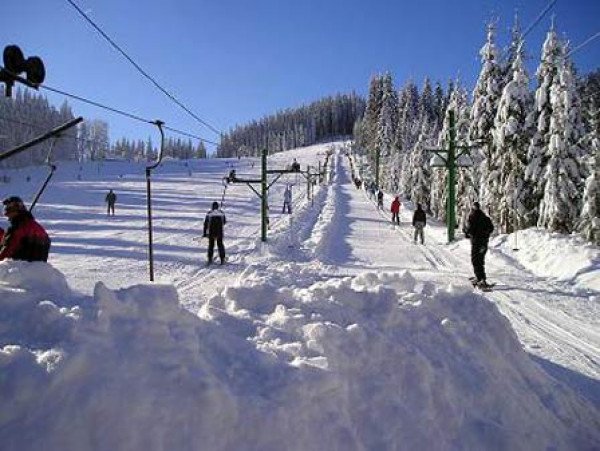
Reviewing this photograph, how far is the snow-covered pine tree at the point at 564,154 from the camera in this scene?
2578 cm

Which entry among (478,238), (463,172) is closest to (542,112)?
(463,172)

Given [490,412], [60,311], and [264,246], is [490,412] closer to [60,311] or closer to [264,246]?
[60,311]

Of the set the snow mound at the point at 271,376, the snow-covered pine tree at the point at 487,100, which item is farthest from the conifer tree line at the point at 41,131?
the snow mound at the point at 271,376

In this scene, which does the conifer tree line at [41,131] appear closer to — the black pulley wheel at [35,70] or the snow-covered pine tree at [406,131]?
the snow-covered pine tree at [406,131]

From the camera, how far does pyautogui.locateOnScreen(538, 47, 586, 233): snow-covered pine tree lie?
1015 inches

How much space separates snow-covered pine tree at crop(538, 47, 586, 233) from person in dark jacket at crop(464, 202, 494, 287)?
16146mm

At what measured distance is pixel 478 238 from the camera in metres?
A: 12.1

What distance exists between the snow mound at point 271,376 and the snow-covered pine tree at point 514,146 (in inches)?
983

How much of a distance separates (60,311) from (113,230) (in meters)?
21.4

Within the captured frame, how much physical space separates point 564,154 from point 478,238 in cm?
1722

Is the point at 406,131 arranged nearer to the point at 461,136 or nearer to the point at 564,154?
the point at 461,136

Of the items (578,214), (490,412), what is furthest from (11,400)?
(578,214)

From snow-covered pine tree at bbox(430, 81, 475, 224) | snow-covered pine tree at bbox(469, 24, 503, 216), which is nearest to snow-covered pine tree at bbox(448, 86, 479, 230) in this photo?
snow-covered pine tree at bbox(430, 81, 475, 224)

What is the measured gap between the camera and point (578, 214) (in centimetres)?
2759
